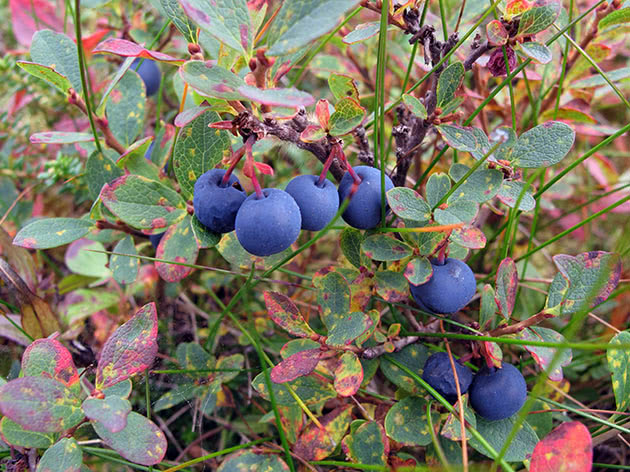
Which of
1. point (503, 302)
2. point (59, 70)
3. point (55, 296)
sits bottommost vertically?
point (55, 296)

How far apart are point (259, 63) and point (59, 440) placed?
70cm

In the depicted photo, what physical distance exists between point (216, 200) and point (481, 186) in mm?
466

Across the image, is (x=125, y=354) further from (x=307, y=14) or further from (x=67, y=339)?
(x=307, y=14)

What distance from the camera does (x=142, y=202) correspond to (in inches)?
36.9

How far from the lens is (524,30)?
0.85 meters

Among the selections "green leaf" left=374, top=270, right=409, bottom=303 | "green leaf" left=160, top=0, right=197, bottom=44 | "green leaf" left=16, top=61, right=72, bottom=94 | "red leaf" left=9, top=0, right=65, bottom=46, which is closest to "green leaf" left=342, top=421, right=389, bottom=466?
"green leaf" left=374, top=270, right=409, bottom=303

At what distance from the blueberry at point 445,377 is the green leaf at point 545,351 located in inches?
4.9

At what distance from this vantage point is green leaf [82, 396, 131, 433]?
73cm

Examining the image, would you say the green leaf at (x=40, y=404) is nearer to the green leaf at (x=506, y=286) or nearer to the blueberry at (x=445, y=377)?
the blueberry at (x=445, y=377)

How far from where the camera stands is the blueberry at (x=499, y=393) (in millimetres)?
855

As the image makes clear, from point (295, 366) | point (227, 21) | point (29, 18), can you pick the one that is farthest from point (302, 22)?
point (29, 18)

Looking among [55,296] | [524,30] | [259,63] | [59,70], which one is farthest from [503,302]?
[55,296]

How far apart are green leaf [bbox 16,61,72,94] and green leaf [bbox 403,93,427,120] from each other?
0.66 m

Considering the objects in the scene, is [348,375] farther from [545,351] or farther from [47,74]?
[47,74]
